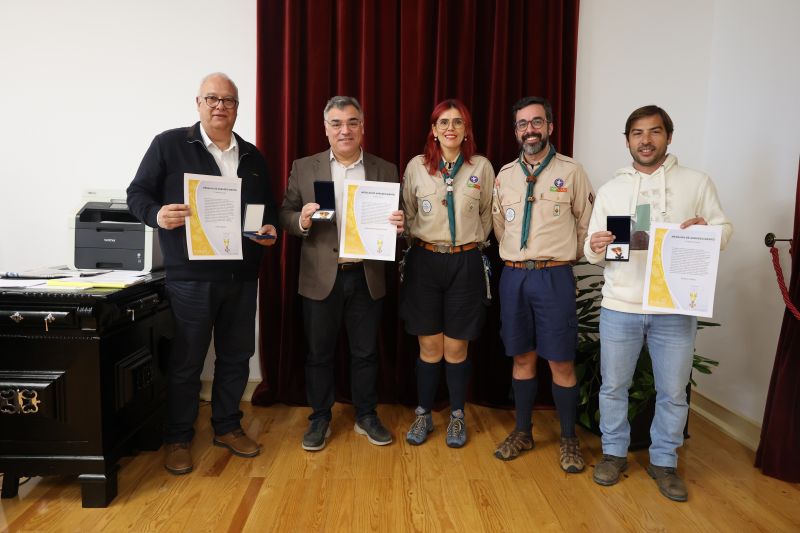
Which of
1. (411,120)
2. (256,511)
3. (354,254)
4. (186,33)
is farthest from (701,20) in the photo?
(256,511)

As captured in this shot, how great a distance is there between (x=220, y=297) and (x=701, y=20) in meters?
3.22

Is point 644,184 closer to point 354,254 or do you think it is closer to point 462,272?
point 462,272

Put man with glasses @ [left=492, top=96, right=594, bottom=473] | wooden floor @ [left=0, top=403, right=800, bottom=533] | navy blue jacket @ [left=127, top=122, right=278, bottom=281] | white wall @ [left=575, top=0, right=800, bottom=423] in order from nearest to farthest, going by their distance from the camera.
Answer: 1. wooden floor @ [left=0, top=403, right=800, bottom=533]
2. navy blue jacket @ [left=127, top=122, right=278, bottom=281]
3. man with glasses @ [left=492, top=96, right=594, bottom=473]
4. white wall @ [left=575, top=0, right=800, bottom=423]

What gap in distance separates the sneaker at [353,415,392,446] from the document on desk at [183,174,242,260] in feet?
3.55

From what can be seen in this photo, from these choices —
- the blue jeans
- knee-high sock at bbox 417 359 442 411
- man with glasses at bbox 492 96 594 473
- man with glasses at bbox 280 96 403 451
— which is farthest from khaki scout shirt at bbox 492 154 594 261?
knee-high sock at bbox 417 359 442 411

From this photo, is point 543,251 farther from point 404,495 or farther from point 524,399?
A: point 404,495

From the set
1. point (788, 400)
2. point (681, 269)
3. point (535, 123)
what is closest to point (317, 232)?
point (535, 123)

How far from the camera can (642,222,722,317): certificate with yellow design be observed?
188 centimetres

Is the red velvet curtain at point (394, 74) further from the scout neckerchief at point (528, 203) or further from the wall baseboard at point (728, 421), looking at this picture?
the wall baseboard at point (728, 421)

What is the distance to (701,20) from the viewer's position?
3000mm

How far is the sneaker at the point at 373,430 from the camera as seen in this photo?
247cm

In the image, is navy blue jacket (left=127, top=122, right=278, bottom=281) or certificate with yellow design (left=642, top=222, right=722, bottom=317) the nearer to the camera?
certificate with yellow design (left=642, top=222, right=722, bottom=317)

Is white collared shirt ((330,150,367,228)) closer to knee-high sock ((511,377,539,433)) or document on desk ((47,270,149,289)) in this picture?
document on desk ((47,270,149,289))

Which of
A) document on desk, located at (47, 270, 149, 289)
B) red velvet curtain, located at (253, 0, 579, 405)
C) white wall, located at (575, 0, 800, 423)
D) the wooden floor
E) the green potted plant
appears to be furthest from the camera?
red velvet curtain, located at (253, 0, 579, 405)
